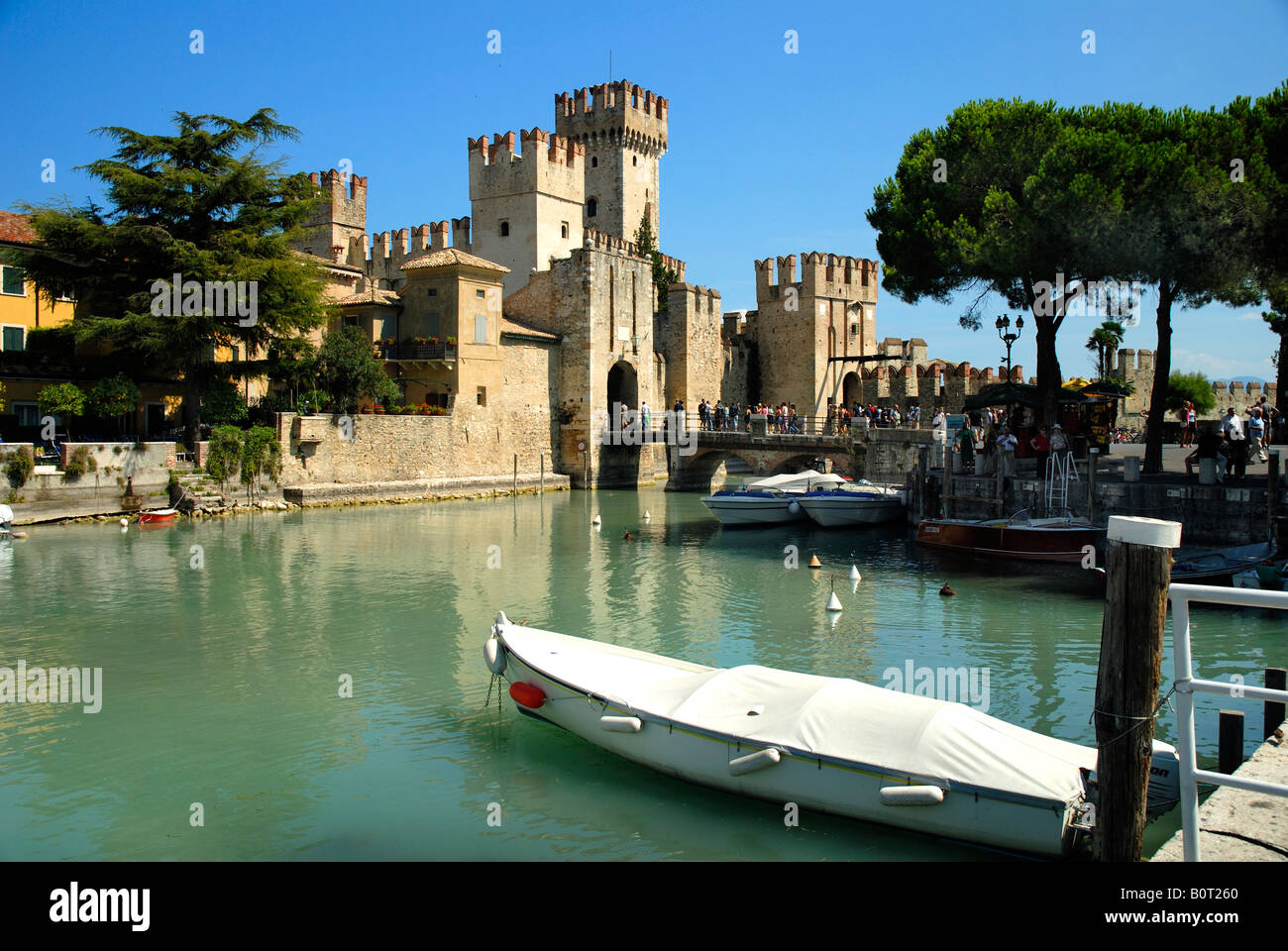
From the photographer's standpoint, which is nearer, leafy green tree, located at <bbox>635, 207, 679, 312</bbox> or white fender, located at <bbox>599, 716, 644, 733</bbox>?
white fender, located at <bbox>599, 716, 644, 733</bbox>

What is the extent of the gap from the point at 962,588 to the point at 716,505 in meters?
10.3

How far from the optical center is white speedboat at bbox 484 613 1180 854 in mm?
6449

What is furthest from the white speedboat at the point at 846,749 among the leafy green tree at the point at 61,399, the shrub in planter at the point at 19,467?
the leafy green tree at the point at 61,399

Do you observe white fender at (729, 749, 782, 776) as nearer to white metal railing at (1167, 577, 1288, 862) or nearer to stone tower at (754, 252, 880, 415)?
white metal railing at (1167, 577, 1288, 862)

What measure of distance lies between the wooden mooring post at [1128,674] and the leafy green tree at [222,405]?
26.9 m

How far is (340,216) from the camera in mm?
44688

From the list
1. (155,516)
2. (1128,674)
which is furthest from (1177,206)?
(155,516)

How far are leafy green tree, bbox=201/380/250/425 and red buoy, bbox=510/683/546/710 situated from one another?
2186cm

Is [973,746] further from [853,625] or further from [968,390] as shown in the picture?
[968,390]

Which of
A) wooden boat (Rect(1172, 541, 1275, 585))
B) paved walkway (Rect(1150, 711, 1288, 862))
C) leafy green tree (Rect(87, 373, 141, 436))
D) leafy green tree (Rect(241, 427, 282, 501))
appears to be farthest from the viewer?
leafy green tree (Rect(241, 427, 282, 501))

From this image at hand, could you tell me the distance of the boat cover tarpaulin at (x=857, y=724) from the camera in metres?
6.58

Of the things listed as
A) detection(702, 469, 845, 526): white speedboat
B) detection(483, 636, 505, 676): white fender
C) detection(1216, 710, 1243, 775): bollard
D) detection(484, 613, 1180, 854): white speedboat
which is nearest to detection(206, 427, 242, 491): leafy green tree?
detection(702, 469, 845, 526): white speedboat

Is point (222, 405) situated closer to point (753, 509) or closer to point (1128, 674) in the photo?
point (753, 509)
